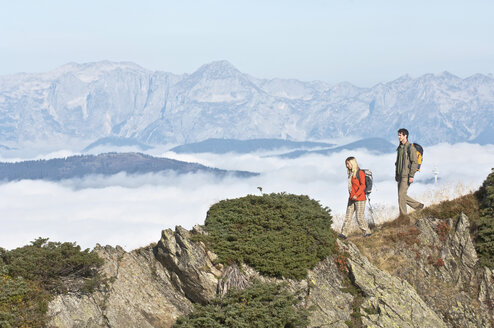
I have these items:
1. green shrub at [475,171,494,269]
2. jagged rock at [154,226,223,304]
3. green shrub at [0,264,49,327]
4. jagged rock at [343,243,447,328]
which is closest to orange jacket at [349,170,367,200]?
jagged rock at [343,243,447,328]

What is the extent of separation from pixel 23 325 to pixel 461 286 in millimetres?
12925

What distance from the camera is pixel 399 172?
19672 mm

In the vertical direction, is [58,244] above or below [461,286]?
above

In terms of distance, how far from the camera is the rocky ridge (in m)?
13.8

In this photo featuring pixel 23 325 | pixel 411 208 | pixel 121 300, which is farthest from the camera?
pixel 411 208

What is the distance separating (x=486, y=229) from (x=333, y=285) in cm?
623

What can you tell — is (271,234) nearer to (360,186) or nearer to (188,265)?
(188,265)

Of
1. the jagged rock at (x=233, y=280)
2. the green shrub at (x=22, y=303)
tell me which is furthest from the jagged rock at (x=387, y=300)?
the green shrub at (x=22, y=303)

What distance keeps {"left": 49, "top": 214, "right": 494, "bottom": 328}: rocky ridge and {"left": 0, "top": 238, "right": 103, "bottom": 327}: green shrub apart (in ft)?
1.25

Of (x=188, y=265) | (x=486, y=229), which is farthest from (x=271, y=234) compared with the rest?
(x=486, y=229)

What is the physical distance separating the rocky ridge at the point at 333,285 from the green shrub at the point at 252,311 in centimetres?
62

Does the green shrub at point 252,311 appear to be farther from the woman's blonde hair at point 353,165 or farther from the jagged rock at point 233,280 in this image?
the woman's blonde hair at point 353,165

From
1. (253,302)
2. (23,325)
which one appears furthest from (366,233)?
(23,325)

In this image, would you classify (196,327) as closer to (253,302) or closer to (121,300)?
(253,302)
